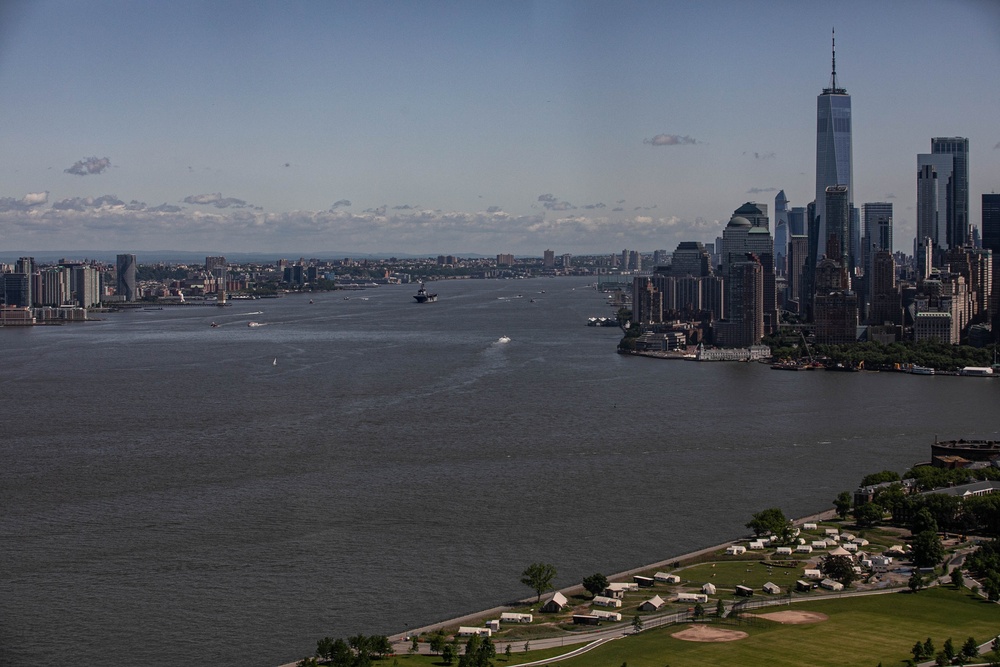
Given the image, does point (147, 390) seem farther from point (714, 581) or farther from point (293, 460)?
point (714, 581)

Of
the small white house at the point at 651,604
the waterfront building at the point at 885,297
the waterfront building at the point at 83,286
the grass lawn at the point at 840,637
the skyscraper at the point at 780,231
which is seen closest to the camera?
the grass lawn at the point at 840,637

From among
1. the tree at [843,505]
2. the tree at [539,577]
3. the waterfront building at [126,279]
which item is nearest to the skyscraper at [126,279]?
the waterfront building at [126,279]

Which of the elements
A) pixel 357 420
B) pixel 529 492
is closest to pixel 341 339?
pixel 357 420

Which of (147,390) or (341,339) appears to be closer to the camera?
(147,390)

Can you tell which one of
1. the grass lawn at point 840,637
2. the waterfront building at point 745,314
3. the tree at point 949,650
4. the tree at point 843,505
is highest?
the waterfront building at point 745,314

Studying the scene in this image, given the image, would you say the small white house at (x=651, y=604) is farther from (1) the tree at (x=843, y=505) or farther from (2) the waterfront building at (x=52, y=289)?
(2) the waterfront building at (x=52, y=289)

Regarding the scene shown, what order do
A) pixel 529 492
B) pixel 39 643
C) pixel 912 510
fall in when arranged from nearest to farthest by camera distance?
pixel 39 643, pixel 912 510, pixel 529 492

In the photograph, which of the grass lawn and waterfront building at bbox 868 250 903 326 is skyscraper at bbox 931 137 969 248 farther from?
the grass lawn
